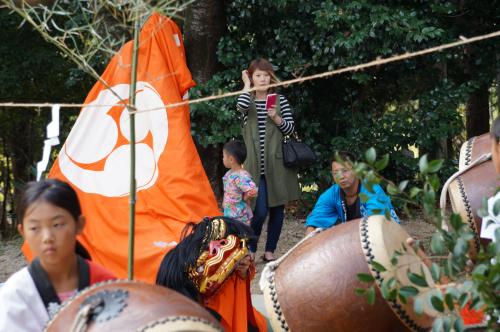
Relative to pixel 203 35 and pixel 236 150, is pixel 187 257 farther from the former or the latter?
pixel 203 35

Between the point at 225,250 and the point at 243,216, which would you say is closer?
the point at 225,250

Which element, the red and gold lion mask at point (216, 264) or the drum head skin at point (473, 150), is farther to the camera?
the red and gold lion mask at point (216, 264)

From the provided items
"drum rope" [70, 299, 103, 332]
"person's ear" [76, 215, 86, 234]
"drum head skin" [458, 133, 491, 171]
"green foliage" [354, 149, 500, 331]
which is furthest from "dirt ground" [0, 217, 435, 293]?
"drum rope" [70, 299, 103, 332]

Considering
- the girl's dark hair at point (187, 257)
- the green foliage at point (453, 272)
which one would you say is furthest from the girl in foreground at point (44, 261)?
the girl's dark hair at point (187, 257)

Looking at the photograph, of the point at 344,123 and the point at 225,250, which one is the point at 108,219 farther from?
the point at 344,123

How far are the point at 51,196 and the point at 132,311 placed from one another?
498mm

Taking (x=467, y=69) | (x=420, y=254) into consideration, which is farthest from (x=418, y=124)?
(x=420, y=254)

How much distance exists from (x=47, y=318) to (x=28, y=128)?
8.18m

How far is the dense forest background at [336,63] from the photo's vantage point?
672 cm

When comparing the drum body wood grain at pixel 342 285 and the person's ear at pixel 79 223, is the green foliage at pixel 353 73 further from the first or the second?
the person's ear at pixel 79 223

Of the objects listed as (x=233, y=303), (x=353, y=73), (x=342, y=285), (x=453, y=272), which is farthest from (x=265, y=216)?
(x=453, y=272)

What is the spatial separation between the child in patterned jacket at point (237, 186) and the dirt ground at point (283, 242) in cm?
68

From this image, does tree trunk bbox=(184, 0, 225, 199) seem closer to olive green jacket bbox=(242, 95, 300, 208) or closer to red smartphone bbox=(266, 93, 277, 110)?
olive green jacket bbox=(242, 95, 300, 208)

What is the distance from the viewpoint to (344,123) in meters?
7.62
